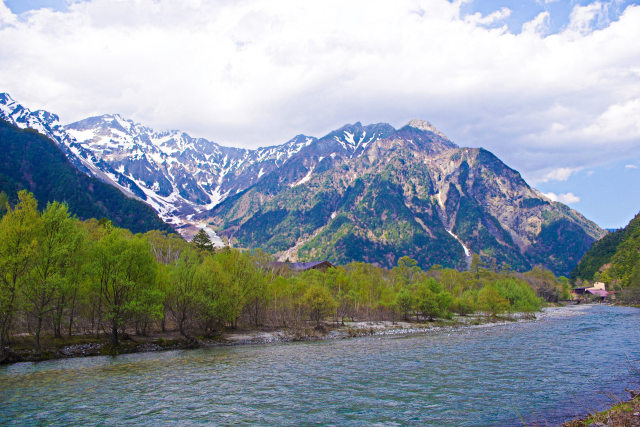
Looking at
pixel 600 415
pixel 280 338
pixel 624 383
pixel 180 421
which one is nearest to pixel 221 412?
pixel 180 421

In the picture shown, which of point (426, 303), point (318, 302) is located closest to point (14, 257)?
point (318, 302)

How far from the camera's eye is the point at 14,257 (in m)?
39.6

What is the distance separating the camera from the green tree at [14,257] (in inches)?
1561

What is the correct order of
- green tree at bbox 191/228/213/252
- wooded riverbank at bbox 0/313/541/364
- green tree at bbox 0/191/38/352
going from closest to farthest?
green tree at bbox 0/191/38/352 → wooded riverbank at bbox 0/313/541/364 → green tree at bbox 191/228/213/252

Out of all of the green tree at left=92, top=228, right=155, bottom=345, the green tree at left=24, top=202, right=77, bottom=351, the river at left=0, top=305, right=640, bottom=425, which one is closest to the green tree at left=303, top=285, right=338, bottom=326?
the river at left=0, top=305, right=640, bottom=425

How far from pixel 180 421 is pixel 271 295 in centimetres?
6290

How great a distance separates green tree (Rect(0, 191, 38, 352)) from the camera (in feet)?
130

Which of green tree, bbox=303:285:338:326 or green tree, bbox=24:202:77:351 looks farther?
green tree, bbox=303:285:338:326

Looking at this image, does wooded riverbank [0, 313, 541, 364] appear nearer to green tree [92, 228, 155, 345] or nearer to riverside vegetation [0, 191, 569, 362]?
riverside vegetation [0, 191, 569, 362]

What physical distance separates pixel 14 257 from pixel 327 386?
3564 cm

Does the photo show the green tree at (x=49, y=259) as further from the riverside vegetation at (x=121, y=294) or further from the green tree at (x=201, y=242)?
the green tree at (x=201, y=242)

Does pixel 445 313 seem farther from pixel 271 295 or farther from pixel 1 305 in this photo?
pixel 1 305

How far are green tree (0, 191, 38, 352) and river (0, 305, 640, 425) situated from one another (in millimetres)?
6227


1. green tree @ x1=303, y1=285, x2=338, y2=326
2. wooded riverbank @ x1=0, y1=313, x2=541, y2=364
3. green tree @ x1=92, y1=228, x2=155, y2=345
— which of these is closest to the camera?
wooded riverbank @ x1=0, y1=313, x2=541, y2=364
